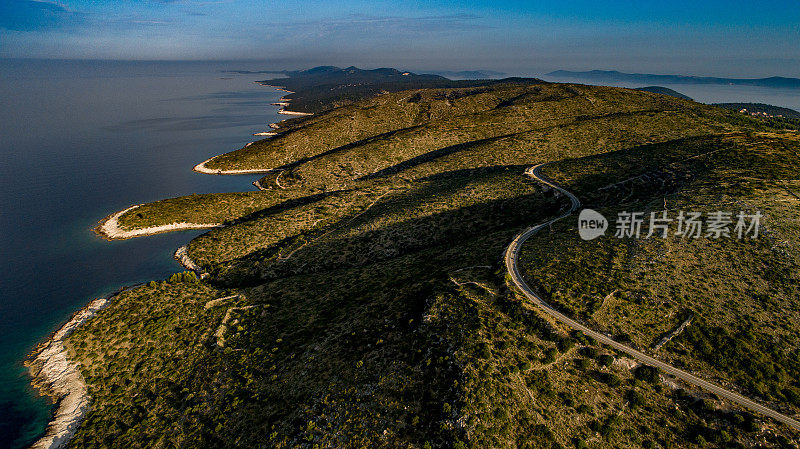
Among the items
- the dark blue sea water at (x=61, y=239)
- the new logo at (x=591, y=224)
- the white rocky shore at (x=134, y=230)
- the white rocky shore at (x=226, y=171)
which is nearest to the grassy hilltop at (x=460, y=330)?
the new logo at (x=591, y=224)

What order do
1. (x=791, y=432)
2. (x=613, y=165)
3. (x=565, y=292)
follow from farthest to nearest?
(x=613, y=165), (x=565, y=292), (x=791, y=432)

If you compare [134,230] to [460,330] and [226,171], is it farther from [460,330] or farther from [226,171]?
[460,330]

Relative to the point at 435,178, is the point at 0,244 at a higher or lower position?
lower

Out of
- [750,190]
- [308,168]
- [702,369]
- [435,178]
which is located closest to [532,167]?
[435,178]

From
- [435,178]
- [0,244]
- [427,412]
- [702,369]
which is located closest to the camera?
[427,412]

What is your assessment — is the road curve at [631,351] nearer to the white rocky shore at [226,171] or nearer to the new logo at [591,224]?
the new logo at [591,224]

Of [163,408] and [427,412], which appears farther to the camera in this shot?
[163,408]

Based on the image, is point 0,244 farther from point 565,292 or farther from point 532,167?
point 532,167

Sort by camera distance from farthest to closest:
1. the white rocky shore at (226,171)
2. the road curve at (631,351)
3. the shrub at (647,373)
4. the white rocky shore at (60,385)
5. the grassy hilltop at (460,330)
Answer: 1. the white rocky shore at (226,171)
2. the white rocky shore at (60,385)
3. the shrub at (647,373)
4. the grassy hilltop at (460,330)
5. the road curve at (631,351)
